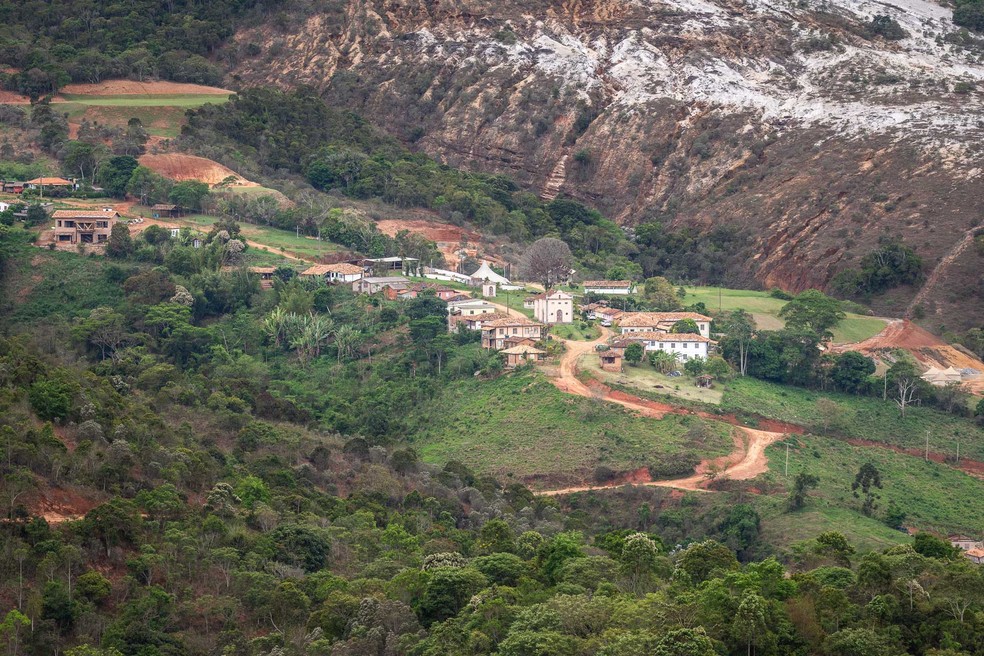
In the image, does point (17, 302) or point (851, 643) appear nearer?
point (851, 643)

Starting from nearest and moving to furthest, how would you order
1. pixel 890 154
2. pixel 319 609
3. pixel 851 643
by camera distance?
pixel 851 643, pixel 319 609, pixel 890 154

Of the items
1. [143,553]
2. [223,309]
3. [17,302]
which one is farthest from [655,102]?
[143,553]

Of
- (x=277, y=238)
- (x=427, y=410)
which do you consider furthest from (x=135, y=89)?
(x=427, y=410)

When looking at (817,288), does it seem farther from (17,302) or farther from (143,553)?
(143,553)

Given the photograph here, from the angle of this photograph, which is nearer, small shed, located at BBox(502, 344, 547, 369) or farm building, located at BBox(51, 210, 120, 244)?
small shed, located at BBox(502, 344, 547, 369)

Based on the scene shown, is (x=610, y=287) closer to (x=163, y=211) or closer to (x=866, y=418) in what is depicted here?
(x=866, y=418)

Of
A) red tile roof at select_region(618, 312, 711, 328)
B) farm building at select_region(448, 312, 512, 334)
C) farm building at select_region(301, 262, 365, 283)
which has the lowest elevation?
farm building at select_region(448, 312, 512, 334)

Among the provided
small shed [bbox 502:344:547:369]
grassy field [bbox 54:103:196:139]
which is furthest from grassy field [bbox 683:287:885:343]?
grassy field [bbox 54:103:196:139]

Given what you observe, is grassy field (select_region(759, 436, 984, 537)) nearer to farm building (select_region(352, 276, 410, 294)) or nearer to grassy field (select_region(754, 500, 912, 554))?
grassy field (select_region(754, 500, 912, 554))
